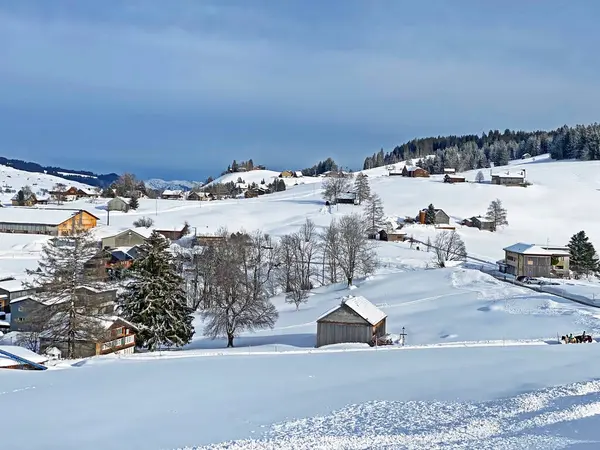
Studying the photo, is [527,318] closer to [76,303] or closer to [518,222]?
[76,303]

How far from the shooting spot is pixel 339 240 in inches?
2409

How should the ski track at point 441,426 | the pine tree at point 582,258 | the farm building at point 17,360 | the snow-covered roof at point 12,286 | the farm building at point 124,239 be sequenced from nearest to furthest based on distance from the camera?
the ski track at point 441,426 → the farm building at point 17,360 → the snow-covered roof at point 12,286 → the pine tree at point 582,258 → the farm building at point 124,239

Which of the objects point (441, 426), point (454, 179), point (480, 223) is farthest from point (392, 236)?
point (441, 426)

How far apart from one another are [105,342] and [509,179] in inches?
4058

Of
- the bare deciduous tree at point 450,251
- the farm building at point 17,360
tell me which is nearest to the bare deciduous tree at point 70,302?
the farm building at point 17,360

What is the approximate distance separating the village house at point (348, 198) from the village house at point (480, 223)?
22.1 metres

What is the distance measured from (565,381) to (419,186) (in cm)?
10370

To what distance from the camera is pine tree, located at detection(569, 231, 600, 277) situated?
6166cm

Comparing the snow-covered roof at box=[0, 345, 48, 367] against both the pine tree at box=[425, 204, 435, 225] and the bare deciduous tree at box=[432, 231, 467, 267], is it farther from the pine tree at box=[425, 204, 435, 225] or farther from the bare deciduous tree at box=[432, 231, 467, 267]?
the pine tree at box=[425, 204, 435, 225]

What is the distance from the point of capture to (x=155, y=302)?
33344 millimetres

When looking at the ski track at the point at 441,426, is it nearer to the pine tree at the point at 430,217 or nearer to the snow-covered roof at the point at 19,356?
the snow-covered roof at the point at 19,356

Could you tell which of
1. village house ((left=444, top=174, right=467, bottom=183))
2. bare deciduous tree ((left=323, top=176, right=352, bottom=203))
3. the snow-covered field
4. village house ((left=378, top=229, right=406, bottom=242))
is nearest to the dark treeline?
village house ((left=444, top=174, right=467, bottom=183))

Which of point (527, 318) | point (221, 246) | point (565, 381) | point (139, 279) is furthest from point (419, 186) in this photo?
point (565, 381)

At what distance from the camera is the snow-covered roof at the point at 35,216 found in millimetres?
84688
